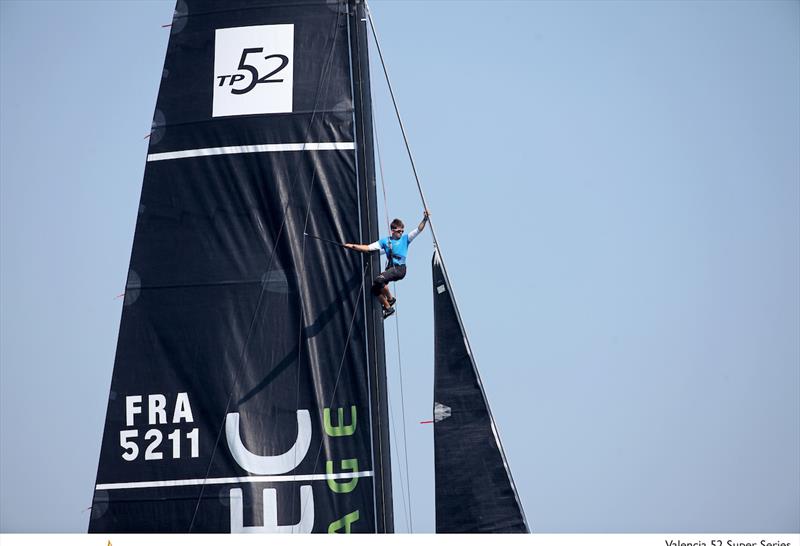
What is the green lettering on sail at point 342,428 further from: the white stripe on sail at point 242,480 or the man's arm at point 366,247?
the man's arm at point 366,247

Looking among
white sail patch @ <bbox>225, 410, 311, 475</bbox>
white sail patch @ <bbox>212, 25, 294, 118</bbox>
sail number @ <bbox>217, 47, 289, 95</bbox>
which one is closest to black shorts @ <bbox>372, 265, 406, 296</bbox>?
white sail patch @ <bbox>225, 410, 311, 475</bbox>

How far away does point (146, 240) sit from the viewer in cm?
1992

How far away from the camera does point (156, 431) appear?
19484 millimetres

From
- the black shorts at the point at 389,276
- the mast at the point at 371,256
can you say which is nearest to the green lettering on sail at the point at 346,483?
the mast at the point at 371,256

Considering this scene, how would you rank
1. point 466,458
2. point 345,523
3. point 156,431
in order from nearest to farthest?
1. point 466,458
2. point 345,523
3. point 156,431

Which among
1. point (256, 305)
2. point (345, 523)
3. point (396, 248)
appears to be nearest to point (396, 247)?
point (396, 248)

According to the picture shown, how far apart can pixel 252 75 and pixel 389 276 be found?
11.5 ft

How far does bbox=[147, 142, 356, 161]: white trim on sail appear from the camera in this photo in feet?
64.5

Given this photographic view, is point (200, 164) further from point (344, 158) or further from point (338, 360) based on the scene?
point (338, 360)

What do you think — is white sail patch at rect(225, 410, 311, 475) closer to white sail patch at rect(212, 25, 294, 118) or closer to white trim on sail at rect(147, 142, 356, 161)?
white trim on sail at rect(147, 142, 356, 161)

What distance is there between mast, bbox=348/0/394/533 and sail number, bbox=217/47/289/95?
1019 millimetres

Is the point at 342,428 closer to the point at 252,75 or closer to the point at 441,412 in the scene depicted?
the point at 441,412
